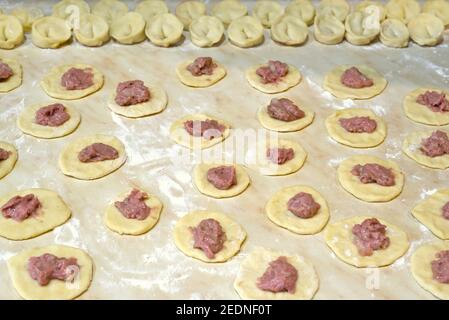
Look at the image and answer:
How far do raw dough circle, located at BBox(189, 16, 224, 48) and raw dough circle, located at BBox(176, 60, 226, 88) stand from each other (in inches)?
11.2

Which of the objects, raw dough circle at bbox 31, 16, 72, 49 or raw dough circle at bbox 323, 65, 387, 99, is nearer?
raw dough circle at bbox 323, 65, 387, 99

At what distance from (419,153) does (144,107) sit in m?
1.60

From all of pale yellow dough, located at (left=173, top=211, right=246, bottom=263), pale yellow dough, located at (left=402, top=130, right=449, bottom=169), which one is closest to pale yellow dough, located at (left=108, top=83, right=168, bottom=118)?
pale yellow dough, located at (left=173, top=211, right=246, bottom=263)

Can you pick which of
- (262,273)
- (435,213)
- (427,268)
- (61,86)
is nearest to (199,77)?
(61,86)

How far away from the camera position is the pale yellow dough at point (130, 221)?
9.14 feet

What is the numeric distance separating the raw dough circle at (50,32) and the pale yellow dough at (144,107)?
0.73 metres

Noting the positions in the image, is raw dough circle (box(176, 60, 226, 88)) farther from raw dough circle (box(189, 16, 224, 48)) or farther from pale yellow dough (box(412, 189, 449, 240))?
pale yellow dough (box(412, 189, 449, 240))

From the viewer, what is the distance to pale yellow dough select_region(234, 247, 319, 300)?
2.53 metres

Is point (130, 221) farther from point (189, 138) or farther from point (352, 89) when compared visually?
point (352, 89)

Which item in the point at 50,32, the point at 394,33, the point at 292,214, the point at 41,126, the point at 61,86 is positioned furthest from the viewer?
the point at 394,33

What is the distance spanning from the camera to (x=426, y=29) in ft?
13.6

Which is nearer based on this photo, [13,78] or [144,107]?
[144,107]

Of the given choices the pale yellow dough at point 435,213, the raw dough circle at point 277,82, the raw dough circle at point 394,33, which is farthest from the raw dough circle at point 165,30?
the pale yellow dough at point 435,213
